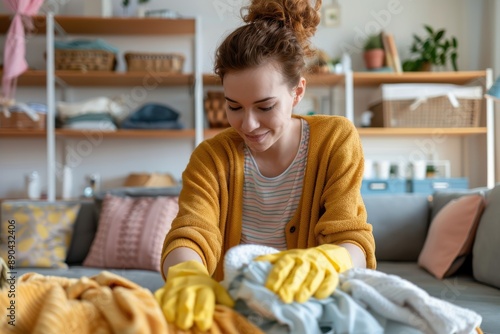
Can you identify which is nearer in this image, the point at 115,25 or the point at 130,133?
the point at 130,133

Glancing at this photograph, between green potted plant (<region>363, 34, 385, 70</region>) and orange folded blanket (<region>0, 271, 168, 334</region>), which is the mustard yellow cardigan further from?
green potted plant (<region>363, 34, 385, 70</region>)

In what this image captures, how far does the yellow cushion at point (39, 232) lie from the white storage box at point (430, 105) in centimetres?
207

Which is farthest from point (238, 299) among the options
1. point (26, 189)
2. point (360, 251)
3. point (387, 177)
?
point (26, 189)

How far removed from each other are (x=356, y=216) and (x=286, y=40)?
1.32 feet

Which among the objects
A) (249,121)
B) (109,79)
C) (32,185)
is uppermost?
(109,79)

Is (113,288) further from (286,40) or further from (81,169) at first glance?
(81,169)

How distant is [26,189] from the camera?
159 inches

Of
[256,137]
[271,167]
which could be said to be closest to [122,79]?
[271,167]

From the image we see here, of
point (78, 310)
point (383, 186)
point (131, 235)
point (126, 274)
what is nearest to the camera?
point (78, 310)

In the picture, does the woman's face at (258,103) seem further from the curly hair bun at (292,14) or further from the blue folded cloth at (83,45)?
the blue folded cloth at (83,45)

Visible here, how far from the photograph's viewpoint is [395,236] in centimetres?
266

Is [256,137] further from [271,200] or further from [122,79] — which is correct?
[122,79]

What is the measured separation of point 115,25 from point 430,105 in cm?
213

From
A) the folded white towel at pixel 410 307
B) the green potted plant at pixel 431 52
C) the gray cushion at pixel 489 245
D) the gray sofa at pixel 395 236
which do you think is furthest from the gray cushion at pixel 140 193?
the folded white towel at pixel 410 307
